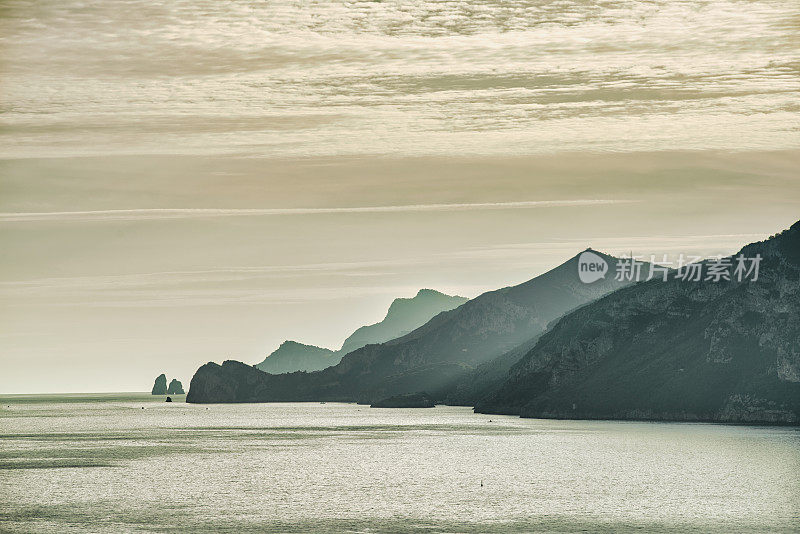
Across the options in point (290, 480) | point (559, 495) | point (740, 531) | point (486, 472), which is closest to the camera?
point (740, 531)

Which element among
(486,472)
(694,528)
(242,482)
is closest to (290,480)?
(242,482)

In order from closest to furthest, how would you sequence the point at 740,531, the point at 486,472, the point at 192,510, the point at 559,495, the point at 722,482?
the point at 740,531 → the point at 192,510 → the point at 559,495 → the point at 722,482 → the point at 486,472

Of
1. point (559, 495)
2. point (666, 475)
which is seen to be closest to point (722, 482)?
point (666, 475)

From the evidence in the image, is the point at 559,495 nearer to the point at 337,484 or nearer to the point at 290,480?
the point at 337,484

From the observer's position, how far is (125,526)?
4887 inches

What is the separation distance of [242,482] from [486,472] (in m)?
48.8

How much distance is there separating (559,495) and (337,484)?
4101cm

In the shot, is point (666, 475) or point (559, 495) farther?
Result: point (666, 475)

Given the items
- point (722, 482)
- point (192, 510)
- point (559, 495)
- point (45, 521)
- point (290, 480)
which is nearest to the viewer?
point (45, 521)

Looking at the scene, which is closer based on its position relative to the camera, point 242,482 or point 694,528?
point 694,528

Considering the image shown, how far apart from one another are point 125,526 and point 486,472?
3464 inches

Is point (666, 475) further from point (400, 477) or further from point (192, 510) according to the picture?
point (192, 510)

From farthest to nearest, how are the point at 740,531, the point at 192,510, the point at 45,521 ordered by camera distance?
the point at 192,510 < the point at 45,521 < the point at 740,531

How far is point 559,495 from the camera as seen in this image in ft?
509
